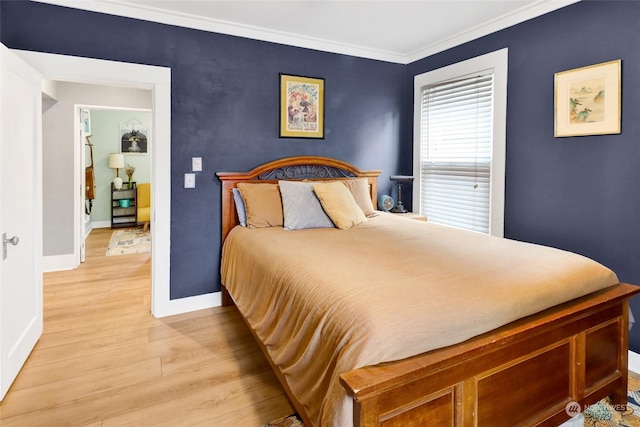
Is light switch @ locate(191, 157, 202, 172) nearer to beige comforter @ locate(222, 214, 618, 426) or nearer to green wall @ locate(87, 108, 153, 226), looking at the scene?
beige comforter @ locate(222, 214, 618, 426)

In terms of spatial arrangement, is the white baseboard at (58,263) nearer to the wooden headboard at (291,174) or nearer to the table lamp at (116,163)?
the wooden headboard at (291,174)

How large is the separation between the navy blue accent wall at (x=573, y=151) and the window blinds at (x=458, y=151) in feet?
0.86

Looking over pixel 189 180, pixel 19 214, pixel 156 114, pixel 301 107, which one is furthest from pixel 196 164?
pixel 19 214

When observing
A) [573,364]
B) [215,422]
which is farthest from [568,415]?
[215,422]

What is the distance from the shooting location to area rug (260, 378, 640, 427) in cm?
180

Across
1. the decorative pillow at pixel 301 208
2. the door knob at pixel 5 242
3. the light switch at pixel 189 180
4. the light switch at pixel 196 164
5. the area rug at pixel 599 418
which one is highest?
the light switch at pixel 196 164

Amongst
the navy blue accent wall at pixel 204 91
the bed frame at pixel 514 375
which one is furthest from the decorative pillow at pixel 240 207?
the bed frame at pixel 514 375

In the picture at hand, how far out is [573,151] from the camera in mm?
2732

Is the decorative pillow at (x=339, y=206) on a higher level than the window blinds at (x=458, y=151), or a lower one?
lower

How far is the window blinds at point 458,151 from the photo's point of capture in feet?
11.4

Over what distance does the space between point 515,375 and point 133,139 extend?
796cm

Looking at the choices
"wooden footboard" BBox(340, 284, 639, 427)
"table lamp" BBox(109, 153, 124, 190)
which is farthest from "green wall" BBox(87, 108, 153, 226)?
"wooden footboard" BBox(340, 284, 639, 427)

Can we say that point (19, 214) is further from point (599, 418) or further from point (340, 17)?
point (599, 418)

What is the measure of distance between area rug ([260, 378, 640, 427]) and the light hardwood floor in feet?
0.29
